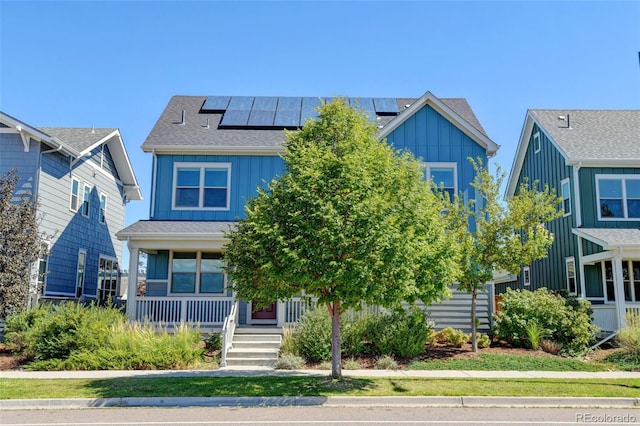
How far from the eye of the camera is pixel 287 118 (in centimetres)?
2262

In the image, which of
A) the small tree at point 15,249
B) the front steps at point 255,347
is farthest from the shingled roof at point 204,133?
the front steps at point 255,347

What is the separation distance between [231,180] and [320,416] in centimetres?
1230

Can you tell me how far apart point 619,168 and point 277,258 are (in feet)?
51.9

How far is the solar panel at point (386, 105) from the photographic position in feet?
77.2

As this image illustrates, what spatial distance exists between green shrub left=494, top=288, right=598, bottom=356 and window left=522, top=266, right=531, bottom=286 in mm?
8847

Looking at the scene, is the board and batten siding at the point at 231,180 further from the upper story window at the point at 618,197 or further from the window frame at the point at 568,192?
the upper story window at the point at 618,197

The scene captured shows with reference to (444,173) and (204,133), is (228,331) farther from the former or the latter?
(444,173)

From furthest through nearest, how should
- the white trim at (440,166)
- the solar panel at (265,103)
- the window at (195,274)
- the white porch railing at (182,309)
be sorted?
the solar panel at (265,103) < the white trim at (440,166) < the window at (195,274) < the white porch railing at (182,309)

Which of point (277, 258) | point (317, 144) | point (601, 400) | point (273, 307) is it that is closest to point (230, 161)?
point (273, 307)

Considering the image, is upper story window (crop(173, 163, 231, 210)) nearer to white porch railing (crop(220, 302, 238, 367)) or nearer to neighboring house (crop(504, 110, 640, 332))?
white porch railing (crop(220, 302, 238, 367))

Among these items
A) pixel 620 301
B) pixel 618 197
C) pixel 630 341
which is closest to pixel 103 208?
pixel 620 301

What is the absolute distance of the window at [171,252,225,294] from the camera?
65.5 feet

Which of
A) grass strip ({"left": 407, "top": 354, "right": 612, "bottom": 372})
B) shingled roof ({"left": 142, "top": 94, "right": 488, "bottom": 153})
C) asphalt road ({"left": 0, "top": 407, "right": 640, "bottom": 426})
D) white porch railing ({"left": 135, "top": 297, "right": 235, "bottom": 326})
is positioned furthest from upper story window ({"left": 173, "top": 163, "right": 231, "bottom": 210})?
asphalt road ({"left": 0, "top": 407, "right": 640, "bottom": 426})

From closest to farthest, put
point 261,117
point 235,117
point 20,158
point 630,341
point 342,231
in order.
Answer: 1. point 342,231
2. point 630,341
3. point 20,158
4. point 235,117
5. point 261,117
